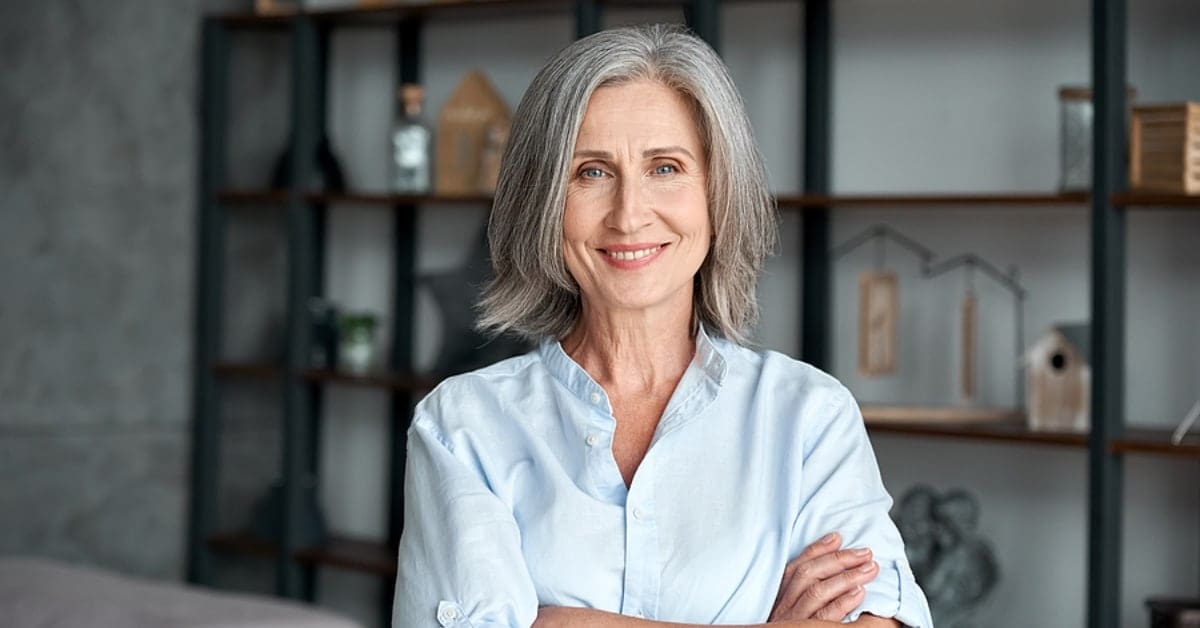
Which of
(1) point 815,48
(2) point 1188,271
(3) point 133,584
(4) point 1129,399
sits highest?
(1) point 815,48

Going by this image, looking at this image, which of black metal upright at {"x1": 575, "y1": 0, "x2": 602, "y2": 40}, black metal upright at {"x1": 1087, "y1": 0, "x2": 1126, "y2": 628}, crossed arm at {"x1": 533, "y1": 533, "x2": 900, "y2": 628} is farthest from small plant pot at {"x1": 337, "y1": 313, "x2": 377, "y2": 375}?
crossed arm at {"x1": 533, "y1": 533, "x2": 900, "y2": 628}

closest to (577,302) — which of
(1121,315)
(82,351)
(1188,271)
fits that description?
(1121,315)

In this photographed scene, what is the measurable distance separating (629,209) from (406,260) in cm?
319

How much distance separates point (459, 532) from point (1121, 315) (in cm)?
216

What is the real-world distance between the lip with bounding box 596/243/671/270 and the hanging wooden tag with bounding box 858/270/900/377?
228 centimetres

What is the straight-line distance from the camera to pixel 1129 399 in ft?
12.3

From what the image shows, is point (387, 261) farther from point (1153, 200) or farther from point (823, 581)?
point (823, 581)

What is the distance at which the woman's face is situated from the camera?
68.1 inches

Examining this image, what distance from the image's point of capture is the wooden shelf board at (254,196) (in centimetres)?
467

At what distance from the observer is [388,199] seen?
4.48 m

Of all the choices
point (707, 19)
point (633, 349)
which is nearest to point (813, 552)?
point (633, 349)

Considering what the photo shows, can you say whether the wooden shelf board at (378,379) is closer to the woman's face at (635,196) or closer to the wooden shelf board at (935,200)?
the wooden shelf board at (935,200)

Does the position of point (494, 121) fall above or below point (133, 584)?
above

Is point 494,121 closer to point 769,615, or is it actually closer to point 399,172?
point 399,172
